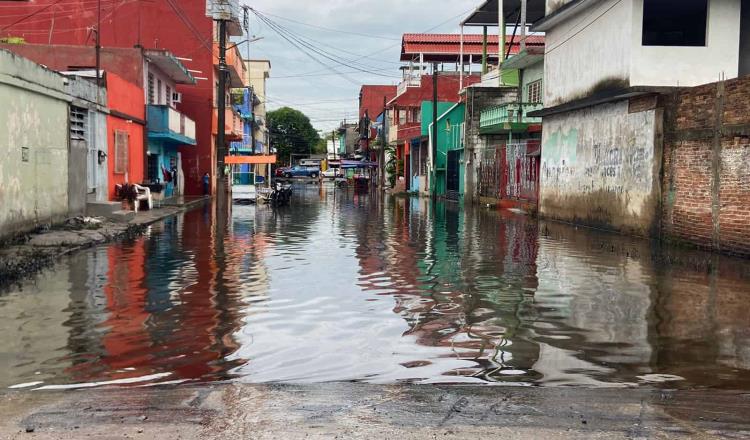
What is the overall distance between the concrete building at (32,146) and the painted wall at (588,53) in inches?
555

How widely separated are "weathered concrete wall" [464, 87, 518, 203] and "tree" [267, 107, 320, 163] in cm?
8230

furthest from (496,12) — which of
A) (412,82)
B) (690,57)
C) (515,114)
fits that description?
(412,82)

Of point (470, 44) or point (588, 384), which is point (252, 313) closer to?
point (588, 384)

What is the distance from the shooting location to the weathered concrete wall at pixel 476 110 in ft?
126

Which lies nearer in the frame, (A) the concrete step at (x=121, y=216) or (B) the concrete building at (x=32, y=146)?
(B) the concrete building at (x=32, y=146)

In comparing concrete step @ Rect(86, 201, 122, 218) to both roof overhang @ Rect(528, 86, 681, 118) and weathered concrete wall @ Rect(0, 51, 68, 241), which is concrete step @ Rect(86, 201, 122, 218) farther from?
roof overhang @ Rect(528, 86, 681, 118)

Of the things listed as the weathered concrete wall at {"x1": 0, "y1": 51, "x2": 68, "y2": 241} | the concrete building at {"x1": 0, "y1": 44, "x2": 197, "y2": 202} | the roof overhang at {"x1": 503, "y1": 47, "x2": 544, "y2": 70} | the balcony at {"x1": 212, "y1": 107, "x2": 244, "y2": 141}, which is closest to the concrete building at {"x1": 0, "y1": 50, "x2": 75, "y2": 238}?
the weathered concrete wall at {"x1": 0, "y1": 51, "x2": 68, "y2": 241}

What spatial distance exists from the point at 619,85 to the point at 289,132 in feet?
342

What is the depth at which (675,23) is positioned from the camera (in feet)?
78.2

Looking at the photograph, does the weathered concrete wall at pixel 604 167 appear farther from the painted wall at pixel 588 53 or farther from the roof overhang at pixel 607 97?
the painted wall at pixel 588 53

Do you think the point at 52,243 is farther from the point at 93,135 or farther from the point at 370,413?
the point at 370,413

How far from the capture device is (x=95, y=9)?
42375 millimetres

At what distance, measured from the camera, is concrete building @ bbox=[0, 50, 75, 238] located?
14.9 metres

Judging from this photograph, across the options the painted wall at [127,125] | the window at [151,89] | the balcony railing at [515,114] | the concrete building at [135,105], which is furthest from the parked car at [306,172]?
the painted wall at [127,125]
